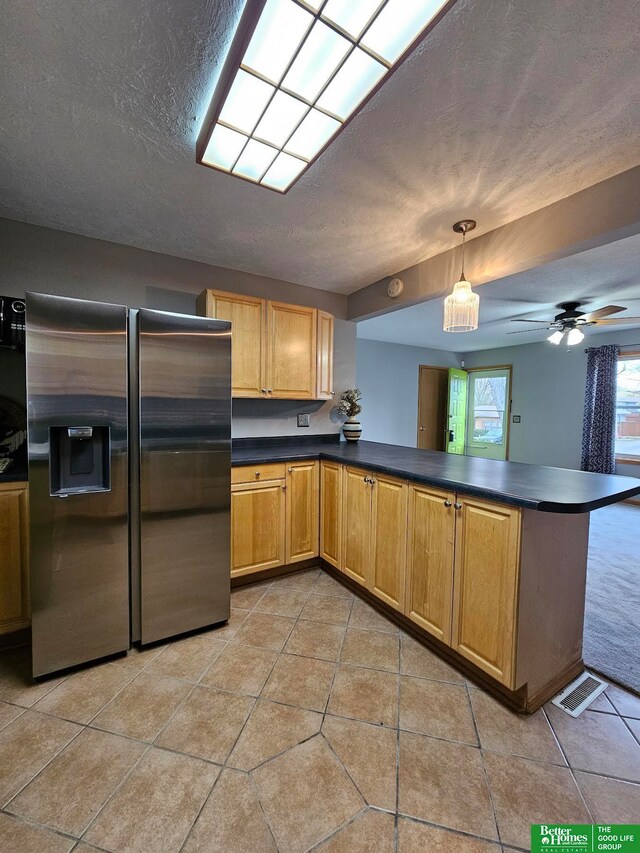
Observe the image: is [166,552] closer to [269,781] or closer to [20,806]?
[20,806]

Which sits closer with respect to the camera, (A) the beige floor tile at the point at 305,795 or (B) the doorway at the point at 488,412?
(A) the beige floor tile at the point at 305,795

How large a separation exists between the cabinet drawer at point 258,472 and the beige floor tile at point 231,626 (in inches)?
31.8

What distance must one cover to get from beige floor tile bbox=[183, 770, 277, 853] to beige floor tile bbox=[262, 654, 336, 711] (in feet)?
1.22

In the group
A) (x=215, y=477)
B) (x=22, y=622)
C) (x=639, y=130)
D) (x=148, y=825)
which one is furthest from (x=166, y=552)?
(x=639, y=130)

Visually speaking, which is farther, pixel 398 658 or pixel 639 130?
pixel 398 658

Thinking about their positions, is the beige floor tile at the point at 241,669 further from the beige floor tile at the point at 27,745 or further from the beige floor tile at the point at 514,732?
the beige floor tile at the point at 514,732

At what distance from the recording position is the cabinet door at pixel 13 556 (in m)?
1.77

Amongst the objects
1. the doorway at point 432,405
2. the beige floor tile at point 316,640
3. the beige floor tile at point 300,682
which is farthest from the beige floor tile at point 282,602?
the doorway at point 432,405

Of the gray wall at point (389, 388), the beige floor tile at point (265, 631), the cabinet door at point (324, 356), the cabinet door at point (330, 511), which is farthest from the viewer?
the gray wall at point (389, 388)

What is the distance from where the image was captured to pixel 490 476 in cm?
179

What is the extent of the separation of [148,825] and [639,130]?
2.97m

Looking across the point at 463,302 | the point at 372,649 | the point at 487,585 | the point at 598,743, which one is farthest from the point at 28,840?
the point at 463,302

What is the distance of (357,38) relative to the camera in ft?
3.39

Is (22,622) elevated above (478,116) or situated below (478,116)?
below
